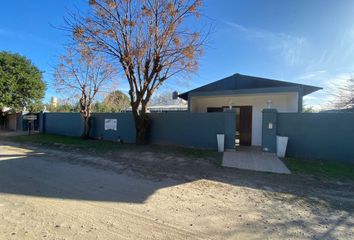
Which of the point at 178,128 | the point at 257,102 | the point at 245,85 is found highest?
the point at 245,85

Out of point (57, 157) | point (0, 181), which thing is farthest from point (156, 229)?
point (57, 157)

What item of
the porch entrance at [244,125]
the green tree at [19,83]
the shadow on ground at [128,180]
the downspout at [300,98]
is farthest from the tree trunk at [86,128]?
the downspout at [300,98]

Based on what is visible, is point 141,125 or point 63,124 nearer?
point 141,125

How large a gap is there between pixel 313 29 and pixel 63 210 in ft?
38.9

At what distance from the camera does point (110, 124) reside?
14.2 metres

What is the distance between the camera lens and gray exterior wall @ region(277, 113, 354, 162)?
27.0 ft

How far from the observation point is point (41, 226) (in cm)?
312

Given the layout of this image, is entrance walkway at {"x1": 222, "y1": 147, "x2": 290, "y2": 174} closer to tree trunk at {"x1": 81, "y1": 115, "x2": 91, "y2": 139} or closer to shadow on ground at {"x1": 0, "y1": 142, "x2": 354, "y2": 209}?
shadow on ground at {"x1": 0, "y1": 142, "x2": 354, "y2": 209}

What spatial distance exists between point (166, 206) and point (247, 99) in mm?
10250

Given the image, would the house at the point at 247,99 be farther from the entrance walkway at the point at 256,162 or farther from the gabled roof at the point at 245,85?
the entrance walkway at the point at 256,162

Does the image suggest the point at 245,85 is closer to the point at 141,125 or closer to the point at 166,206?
the point at 141,125

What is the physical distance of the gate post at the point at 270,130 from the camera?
933cm

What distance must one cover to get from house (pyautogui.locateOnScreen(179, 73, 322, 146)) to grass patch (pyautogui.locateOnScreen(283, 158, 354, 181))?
3.75 m

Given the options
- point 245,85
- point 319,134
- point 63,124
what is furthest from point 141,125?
point 63,124
